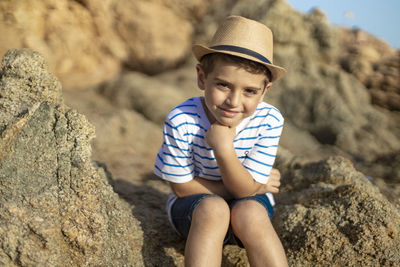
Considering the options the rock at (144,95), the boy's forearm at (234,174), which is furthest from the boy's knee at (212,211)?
the rock at (144,95)

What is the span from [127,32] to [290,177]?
4.46 m

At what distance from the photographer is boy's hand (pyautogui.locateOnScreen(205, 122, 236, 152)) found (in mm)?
1998

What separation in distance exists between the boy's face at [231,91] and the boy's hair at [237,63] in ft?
0.06

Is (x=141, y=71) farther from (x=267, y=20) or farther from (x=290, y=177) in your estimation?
(x=290, y=177)

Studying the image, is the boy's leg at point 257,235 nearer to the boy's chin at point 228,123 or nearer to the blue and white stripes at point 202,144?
the blue and white stripes at point 202,144

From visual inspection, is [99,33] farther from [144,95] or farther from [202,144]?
[202,144]

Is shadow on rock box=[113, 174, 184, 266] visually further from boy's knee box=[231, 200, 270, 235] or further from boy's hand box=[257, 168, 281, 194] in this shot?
boy's hand box=[257, 168, 281, 194]

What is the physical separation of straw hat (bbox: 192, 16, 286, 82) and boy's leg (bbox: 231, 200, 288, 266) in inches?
31.4

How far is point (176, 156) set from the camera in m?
2.16

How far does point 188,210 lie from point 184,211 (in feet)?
0.16

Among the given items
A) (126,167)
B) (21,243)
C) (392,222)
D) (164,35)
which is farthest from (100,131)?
(392,222)

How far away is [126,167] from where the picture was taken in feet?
13.6

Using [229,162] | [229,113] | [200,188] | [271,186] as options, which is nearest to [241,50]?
[229,113]

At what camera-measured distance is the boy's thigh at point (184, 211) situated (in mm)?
2080
